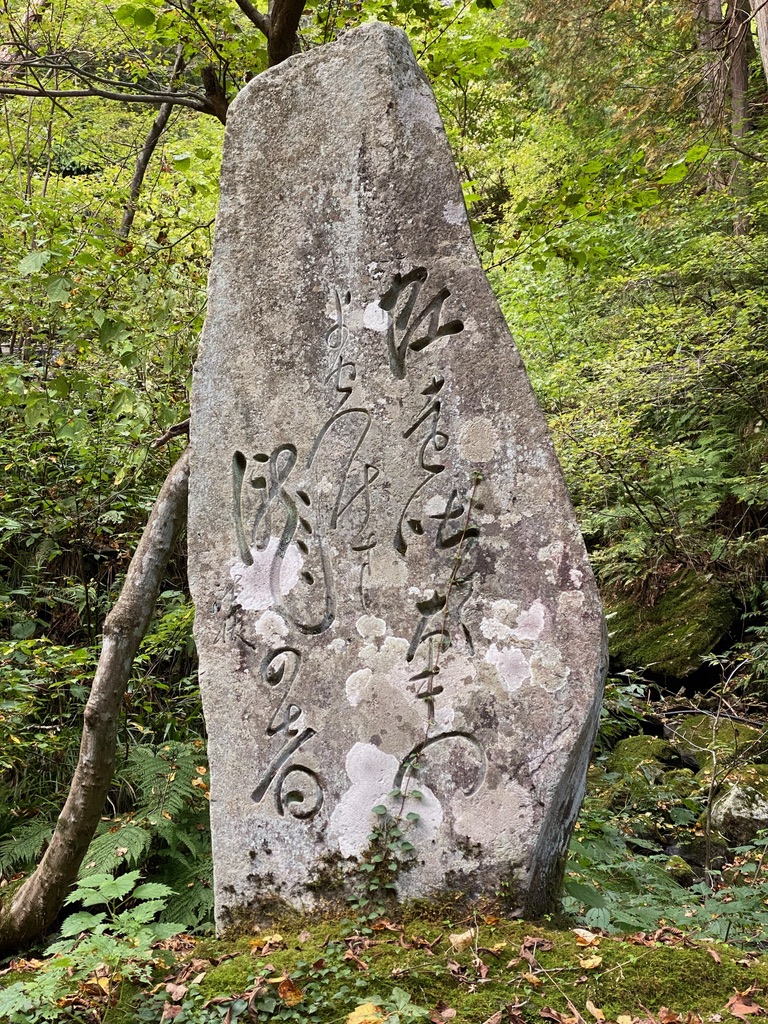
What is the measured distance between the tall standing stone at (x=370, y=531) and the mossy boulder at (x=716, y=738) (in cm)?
321

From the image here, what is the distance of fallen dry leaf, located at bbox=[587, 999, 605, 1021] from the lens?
2.14 metres

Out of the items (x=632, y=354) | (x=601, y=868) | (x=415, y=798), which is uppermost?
(x=632, y=354)

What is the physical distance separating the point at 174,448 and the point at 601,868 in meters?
3.57

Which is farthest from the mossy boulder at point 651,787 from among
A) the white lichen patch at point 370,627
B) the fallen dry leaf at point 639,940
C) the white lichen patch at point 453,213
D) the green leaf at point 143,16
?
the green leaf at point 143,16

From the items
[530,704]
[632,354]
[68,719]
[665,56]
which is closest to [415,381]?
[530,704]

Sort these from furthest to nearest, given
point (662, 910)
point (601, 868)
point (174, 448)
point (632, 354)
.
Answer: point (632, 354), point (174, 448), point (601, 868), point (662, 910)

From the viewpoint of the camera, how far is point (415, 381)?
9.74 feet

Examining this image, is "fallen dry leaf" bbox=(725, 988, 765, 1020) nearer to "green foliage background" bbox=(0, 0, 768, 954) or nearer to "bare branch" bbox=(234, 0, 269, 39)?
"green foliage background" bbox=(0, 0, 768, 954)

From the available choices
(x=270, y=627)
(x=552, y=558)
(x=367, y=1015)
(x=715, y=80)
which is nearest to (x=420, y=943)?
(x=367, y=1015)

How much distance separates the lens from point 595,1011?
A: 7.07ft

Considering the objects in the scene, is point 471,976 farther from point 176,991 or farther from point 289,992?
point 176,991

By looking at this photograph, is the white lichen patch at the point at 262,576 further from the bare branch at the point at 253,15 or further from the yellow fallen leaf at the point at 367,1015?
the bare branch at the point at 253,15

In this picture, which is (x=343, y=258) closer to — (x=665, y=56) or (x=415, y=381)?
(x=415, y=381)

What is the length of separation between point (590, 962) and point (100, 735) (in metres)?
2.23
